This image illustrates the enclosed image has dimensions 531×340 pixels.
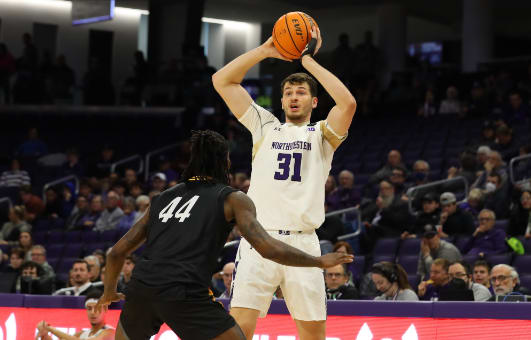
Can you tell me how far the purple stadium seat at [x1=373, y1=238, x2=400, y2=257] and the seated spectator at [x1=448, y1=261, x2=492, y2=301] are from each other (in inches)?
94.2

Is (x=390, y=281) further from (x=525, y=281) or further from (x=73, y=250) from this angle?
(x=73, y=250)

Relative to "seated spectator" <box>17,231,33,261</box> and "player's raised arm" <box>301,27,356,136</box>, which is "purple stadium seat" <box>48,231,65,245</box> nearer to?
"seated spectator" <box>17,231,33,261</box>

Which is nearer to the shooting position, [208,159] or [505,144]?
[208,159]

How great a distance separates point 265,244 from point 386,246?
23.6ft

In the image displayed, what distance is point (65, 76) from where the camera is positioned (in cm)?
2202

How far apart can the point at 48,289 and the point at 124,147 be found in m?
9.62

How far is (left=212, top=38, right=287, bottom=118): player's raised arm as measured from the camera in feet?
17.8

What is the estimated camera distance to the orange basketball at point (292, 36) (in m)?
5.37

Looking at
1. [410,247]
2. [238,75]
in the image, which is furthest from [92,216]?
[238,75]

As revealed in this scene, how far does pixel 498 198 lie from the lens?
11359 millimetres

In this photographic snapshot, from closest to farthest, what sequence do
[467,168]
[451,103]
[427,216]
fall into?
[427,216] → [467,168] → [451,103]

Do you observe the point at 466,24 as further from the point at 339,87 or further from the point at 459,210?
the point at 339,87

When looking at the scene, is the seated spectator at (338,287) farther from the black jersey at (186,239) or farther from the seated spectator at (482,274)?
the black jersey at (186,239)

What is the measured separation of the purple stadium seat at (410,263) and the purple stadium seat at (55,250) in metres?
5.66
